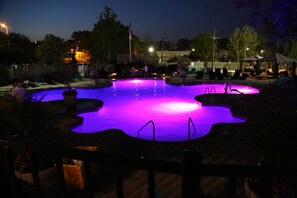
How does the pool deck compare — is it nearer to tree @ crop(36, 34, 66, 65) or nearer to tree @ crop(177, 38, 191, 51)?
tree @ crop(36, 34, 66, 65)

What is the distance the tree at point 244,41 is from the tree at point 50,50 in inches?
1187

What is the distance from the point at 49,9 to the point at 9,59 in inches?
804

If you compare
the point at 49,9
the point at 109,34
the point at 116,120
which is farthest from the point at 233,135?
the point at 49,9

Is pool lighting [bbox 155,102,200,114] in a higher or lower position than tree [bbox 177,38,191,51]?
lower

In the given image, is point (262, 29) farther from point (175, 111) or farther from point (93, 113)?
point (93, 113)

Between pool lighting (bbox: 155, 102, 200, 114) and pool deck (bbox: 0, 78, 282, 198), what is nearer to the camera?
pool deck (bbox: 0, 78, 282, 198)

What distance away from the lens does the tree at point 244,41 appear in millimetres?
44125

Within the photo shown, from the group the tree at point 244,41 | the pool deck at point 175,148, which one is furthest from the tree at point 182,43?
the pool deck at point 175,148

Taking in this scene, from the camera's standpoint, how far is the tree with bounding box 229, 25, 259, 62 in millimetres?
44125

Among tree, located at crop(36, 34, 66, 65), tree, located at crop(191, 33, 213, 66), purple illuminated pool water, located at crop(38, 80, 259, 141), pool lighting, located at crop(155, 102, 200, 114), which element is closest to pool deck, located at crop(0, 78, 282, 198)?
purple illuminated pool water, located at crop(38, 80, 259, 141)

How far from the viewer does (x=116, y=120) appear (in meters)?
13.1

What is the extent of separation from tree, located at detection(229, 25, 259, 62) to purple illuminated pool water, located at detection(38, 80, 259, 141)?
1050 inches

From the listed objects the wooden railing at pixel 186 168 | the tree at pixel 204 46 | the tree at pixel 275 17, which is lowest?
the wooden railing at pixel 186 168

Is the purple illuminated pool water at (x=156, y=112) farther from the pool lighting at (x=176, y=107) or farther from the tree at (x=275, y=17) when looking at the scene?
the tree at (x=275, y=17)
